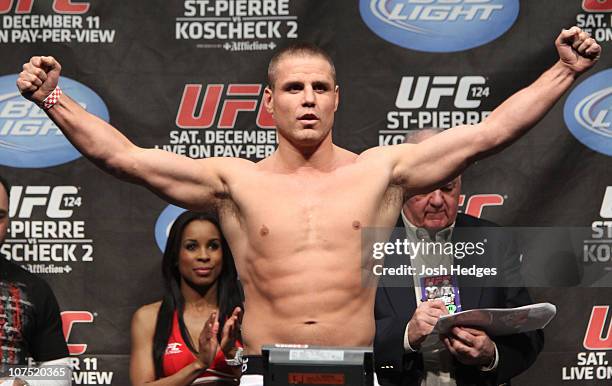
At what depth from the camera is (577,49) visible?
3199 millimetres

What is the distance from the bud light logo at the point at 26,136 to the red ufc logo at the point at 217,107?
508 millimetres

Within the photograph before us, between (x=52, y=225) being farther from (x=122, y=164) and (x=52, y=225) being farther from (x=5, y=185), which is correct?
(x=122, y=164)

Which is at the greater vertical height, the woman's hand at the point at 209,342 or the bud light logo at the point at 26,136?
the bud light logo at the point at 26,136

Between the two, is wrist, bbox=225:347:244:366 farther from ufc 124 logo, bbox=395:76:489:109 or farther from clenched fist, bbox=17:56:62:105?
clenched fist, bbox=17:56:62:105

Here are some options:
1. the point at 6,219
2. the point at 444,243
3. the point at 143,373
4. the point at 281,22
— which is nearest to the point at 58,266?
the point at 6,219

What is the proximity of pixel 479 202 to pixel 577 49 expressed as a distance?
1.42 metres

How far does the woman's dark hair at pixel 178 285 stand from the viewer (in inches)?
171

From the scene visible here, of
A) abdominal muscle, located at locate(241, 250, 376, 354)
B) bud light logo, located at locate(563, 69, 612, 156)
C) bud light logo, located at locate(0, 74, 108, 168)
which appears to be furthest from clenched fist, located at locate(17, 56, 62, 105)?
bud light logo, located at locate(563, 69, 612, 156)

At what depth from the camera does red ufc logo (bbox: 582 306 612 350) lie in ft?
14.8

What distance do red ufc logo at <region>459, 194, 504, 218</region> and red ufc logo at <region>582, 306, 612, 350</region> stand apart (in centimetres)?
62

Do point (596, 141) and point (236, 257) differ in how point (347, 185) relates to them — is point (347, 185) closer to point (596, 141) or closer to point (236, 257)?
point (236, 257)

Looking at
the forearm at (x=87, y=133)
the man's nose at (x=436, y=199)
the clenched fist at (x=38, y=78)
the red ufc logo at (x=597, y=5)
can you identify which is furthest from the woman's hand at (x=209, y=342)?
the red ufc logo at (x=597, y=5)

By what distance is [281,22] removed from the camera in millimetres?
4539

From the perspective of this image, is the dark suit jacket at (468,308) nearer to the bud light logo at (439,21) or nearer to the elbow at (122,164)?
the bud light logo at (439,21)
